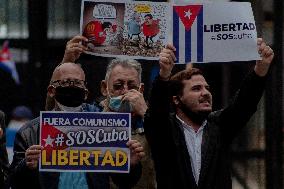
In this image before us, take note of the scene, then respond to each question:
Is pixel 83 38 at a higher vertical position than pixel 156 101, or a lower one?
higher

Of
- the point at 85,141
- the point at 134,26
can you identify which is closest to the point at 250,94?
the point at 134,26

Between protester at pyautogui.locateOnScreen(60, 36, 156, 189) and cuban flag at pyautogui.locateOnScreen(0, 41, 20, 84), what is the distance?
333 cm

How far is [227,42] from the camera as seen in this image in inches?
210

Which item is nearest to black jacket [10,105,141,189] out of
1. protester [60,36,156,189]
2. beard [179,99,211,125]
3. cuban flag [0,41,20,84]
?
protester [60,36,156,189]

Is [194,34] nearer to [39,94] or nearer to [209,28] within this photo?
[209,28]

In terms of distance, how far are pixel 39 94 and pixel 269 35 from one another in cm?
208

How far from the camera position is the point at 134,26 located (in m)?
5.41

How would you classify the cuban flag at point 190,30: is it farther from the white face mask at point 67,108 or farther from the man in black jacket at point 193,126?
the white face mask at point 67,108

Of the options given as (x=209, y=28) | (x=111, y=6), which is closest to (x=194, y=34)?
(x=209, y=28)

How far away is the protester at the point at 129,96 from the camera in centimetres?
518

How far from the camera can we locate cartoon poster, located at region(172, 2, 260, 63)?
530 cm

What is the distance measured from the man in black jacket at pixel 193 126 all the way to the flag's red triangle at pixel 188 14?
290 millimetres

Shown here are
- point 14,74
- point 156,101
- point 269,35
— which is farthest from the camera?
point 14,74

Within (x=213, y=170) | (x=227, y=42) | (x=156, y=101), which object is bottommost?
(x=213, y=170)
